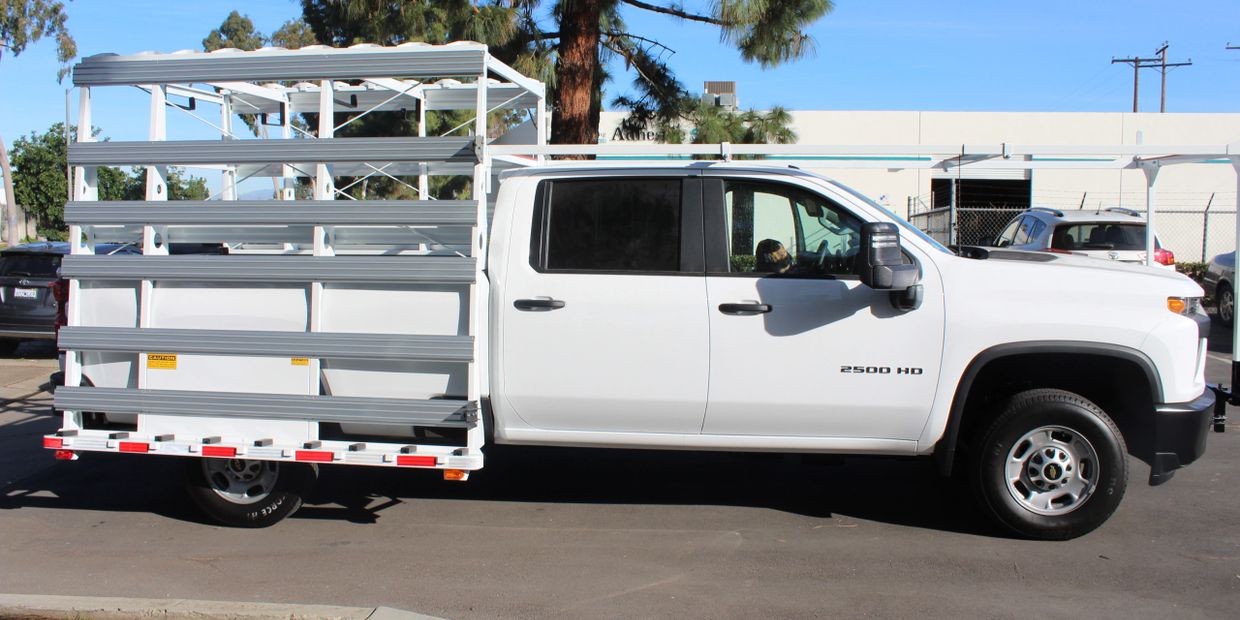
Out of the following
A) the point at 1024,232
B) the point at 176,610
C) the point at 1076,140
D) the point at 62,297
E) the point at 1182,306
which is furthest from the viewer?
the point at 1076,140

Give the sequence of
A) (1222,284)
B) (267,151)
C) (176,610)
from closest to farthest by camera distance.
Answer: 1. (176,610)
2. (267,151)
3. (1222,284)

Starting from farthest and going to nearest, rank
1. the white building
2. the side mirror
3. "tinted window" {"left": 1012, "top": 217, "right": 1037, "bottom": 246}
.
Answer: the white building, "tinted window" {"left": 1012, "top": 217, "right": 1037, "bottom": 246}, the side mirror

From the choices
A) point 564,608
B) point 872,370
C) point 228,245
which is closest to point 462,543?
point 564,608

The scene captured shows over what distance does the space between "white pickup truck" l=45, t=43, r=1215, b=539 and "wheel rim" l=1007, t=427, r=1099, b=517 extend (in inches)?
0.5

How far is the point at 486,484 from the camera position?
22.2ft

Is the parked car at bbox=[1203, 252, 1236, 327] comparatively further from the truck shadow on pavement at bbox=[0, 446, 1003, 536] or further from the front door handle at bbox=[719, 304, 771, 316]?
the front door handle at bbox=[719, 304, 771, 316]

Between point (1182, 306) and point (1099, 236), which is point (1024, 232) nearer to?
point (1099, 236)

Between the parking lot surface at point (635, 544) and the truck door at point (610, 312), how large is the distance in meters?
0.79

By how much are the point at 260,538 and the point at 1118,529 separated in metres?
5.07

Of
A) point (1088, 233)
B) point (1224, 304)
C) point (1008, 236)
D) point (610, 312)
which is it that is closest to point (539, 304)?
point (610, 312)

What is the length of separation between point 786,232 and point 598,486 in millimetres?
2329

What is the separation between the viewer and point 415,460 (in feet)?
17.4

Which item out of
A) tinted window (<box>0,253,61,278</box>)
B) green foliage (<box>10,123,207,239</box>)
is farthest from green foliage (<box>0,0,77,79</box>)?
tinted window (<box>0,253,61,278</box>)

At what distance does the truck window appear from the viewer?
5355 mm
